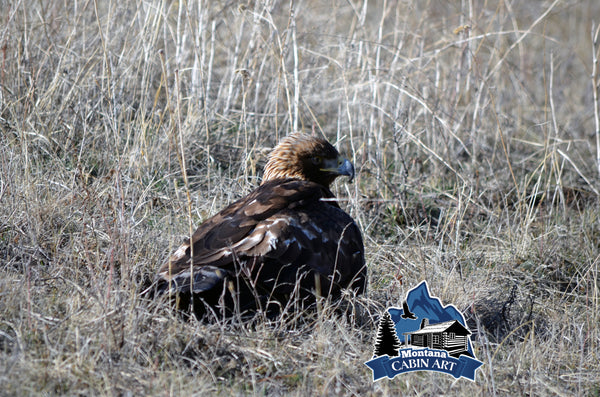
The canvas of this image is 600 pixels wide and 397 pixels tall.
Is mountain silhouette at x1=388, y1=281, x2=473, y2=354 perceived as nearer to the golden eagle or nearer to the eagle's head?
the golden eagle

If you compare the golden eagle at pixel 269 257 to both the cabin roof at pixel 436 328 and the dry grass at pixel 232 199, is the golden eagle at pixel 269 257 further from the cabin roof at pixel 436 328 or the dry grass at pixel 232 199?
the cabin roof at pixel 436 328

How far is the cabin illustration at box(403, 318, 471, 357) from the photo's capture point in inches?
131

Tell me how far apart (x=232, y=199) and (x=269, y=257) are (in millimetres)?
1514

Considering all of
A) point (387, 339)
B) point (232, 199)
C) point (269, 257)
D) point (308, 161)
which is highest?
point (308, 161)

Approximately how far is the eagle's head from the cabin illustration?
1.29 m

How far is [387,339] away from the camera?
3.40 meters

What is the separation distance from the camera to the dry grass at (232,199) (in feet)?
10.0

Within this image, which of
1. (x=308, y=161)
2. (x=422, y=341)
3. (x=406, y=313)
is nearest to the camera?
(x=422, y=341)

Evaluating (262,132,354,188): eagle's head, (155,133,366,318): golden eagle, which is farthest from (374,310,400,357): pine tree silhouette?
(262,132,354,188): eagle's head

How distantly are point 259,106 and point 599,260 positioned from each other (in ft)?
9.40

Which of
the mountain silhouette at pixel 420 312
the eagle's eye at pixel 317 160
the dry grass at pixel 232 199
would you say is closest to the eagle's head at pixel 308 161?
the eagle's eye at pixel 317 160

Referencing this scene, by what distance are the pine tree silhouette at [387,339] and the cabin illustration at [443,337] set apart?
57mm

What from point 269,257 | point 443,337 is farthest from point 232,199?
point 443,337

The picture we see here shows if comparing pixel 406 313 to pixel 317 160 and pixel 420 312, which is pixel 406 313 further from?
pixel 317 160
